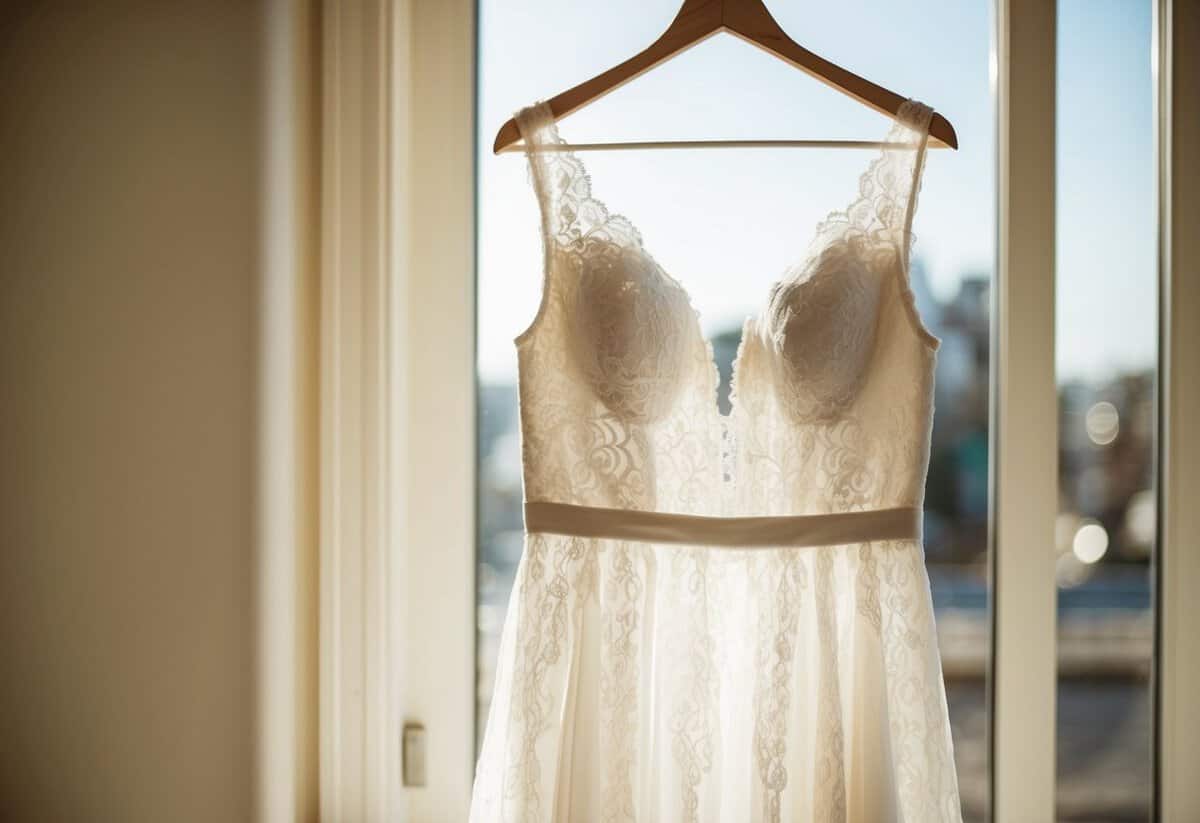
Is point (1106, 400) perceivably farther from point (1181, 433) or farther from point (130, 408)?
point (130, 408)

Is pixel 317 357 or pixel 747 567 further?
pixel 317 357

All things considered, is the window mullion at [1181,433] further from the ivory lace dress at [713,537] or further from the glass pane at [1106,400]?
the ivory lace dress at [713,537]

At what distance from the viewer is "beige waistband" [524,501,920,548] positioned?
0.87 meters

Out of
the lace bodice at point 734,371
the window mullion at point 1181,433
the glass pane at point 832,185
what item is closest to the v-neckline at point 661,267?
the lace bodice at point 734,371

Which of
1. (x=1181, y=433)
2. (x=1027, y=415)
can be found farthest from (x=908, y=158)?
(x=1181, y=433)

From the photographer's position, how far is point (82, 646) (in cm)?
94

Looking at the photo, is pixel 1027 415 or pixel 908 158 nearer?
pixel 908 158

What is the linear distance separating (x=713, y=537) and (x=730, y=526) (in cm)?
2

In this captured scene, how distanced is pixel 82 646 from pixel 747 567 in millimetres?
811

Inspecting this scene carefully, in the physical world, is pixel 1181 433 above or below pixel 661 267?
below

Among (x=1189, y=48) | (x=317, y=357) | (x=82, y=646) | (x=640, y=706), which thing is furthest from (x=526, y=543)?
(x=1189, y=48)

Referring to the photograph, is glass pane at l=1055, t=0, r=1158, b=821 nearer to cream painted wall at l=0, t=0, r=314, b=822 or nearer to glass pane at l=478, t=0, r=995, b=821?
glass pane at l=478, t=0, r=995, b=821

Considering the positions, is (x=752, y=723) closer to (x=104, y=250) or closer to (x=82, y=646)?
(x=82, y=646)

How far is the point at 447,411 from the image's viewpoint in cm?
116
